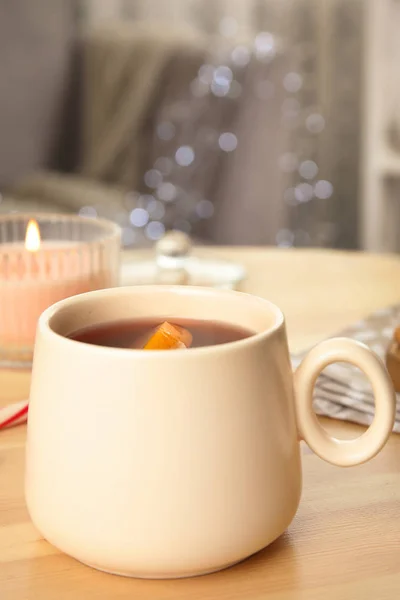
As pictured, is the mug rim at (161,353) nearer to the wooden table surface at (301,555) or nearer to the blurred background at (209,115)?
the wooden table surface at (301,555)

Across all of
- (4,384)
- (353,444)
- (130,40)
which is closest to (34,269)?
(4,384)

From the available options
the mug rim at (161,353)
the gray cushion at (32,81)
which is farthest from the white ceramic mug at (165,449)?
the gray cushion at (32,81)

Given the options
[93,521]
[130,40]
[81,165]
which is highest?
[130,40]

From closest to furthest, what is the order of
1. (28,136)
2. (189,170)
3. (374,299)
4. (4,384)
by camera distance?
(4,384) → (374,299) → (189,170) → (28,136)

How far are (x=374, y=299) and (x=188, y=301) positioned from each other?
49cm

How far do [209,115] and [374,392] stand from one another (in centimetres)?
225

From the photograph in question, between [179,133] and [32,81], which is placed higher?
[32,81]

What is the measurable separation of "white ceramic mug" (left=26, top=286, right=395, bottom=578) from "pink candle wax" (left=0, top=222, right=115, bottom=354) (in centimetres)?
30

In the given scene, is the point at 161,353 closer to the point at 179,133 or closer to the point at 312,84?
the point at 179,133

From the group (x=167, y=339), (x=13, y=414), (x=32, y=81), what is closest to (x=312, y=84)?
(x=32, y=81)

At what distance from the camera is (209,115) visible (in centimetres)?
254

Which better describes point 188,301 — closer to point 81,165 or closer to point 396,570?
point 396,570

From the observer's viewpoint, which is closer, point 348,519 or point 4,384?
point 348,519

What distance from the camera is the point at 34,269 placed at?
0.68 meters
